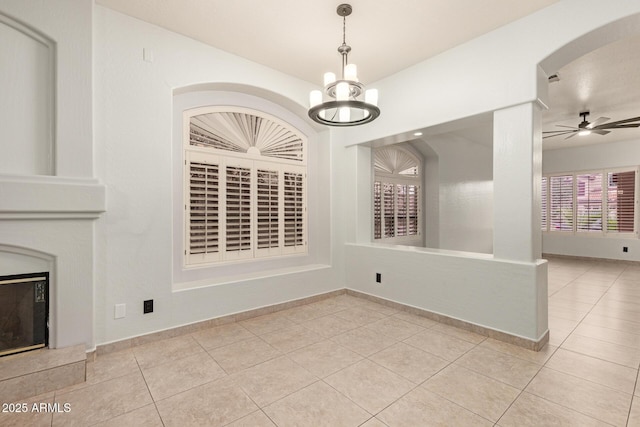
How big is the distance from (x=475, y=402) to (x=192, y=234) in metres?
3.10

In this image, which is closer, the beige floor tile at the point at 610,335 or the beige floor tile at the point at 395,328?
the beige floor tile at the point at 610,335

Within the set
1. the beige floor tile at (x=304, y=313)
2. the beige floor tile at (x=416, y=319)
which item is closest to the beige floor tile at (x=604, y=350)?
the beige floor tile at (x=416, y=319)

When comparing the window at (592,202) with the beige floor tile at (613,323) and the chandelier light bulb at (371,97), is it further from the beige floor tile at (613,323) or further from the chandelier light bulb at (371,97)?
the chandelier light bulb at (371,97)

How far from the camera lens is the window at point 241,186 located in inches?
136

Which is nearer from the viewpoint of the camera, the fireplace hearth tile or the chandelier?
the fireplace hearth tile

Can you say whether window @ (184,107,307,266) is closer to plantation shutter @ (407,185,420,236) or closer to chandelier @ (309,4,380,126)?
chandelier @ (309,4,380,126)

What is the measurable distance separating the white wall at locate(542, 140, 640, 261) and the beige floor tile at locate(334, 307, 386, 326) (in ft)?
23.7

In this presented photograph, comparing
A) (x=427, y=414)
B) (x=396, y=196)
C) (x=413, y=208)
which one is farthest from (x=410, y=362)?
(x=413, y=208)

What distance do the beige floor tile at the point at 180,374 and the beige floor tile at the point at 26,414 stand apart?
57 cm

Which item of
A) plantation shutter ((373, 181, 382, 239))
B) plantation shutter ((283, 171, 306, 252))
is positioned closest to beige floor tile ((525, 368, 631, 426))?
plantation shutter ((283, 171, 306, 252))

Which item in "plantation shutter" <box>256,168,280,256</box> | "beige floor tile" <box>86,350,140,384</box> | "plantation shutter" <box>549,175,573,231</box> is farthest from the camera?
"plantation shutter" <box>549,175,573,231</box>

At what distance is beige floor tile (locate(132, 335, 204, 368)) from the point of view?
256 centimetres

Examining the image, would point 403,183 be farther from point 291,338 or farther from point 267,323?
point 291,338

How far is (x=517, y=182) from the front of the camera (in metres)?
2.82
